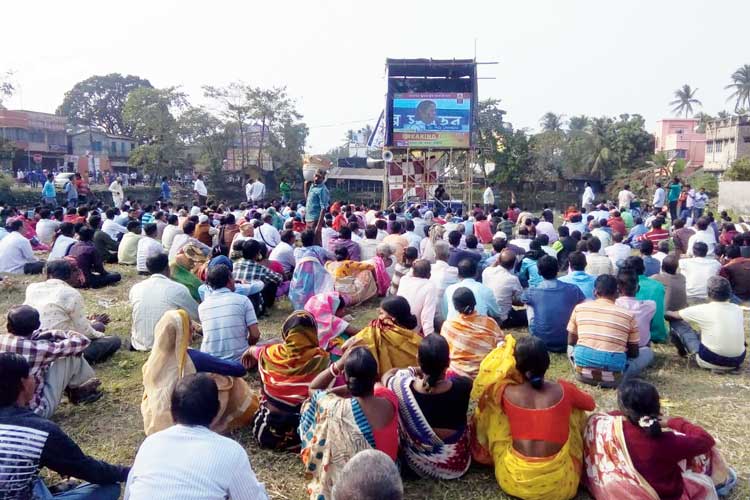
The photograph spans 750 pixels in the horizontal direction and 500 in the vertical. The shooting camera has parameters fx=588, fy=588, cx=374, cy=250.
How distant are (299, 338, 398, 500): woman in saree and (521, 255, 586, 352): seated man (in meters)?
2.79

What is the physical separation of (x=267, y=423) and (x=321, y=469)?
0.99 meters

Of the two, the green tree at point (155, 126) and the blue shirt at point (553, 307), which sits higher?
the green tree at point (155, 126)

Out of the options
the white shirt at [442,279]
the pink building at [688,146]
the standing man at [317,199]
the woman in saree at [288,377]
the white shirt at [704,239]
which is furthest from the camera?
the pink building at [688,146]

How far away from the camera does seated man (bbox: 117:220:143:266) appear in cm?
1040

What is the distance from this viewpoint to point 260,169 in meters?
34.6

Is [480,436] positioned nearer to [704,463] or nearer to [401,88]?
[704,463]

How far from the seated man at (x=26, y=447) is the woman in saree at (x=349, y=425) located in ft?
3.69

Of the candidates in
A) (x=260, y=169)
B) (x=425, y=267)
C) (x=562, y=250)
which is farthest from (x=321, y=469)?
(x=260, y=169)

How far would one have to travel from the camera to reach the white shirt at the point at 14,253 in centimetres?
951

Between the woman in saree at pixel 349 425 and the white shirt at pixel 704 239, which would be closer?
the woman in saree at pixel 349 425

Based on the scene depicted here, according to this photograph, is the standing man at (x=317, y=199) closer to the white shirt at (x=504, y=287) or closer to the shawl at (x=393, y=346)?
the white shirt at (x=504, y=287)

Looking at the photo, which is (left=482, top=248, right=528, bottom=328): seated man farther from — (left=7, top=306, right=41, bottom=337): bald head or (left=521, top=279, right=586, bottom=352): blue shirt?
(left=7, top=306, right=41, bottom=337): bald head

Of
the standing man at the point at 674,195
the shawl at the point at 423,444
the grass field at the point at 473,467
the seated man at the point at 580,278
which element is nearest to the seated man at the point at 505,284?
the seated man at the point at 580,278

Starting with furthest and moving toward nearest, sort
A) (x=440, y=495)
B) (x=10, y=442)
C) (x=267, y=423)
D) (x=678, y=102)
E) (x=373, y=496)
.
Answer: (x=678, y=102) < (x=267, y=423) < (x=440, y=495) < (x=10, y=442) < (x=373, y=496)
